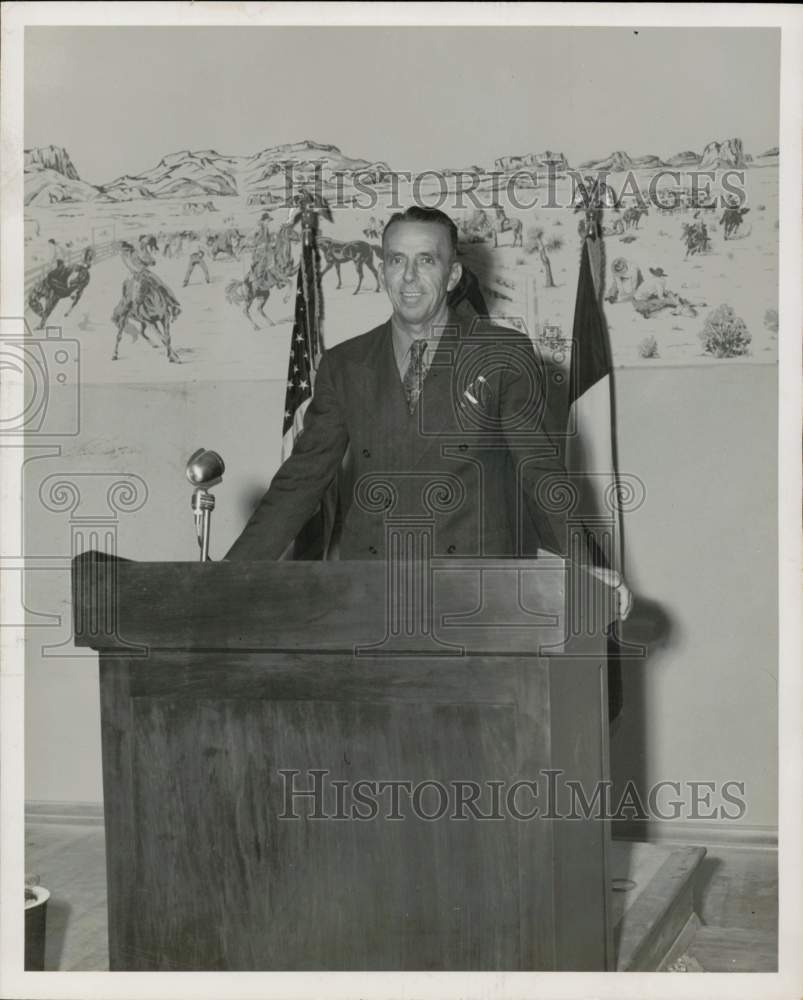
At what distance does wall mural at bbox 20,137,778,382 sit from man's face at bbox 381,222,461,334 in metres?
0.46

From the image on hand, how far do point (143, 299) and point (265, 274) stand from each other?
36 cm

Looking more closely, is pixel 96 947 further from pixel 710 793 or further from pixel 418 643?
pixel 710 793

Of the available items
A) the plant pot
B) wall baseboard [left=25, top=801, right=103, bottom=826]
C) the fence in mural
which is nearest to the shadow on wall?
the fence in mural

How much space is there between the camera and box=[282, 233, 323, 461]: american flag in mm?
3613

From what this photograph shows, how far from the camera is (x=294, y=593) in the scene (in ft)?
7.27

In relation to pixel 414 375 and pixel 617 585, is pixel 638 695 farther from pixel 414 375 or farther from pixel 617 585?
pixel 617 585

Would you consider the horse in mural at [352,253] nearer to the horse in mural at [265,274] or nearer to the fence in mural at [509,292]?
the horse in mural at [265,274]

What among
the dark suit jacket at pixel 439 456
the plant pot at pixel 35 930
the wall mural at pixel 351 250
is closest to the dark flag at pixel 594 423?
the wall mural at pixel 351 250

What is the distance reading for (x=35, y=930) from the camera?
267 cm

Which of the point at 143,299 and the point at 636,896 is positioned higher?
the point at 143,299

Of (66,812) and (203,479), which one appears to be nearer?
(203,479)

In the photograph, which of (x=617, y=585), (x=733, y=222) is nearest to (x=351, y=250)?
(x=733, y=222)

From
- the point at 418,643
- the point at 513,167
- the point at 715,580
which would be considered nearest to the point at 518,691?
the point at 418,643
